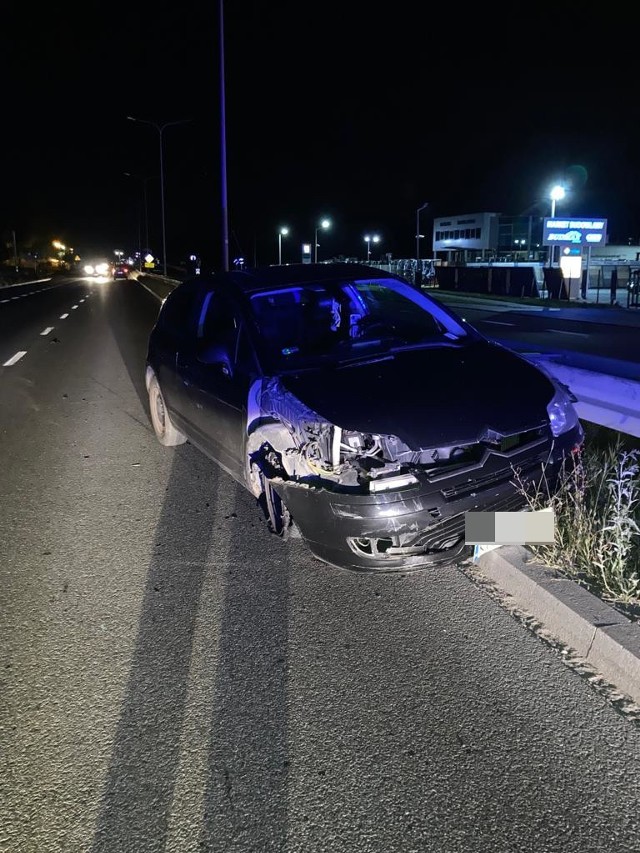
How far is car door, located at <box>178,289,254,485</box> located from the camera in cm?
477

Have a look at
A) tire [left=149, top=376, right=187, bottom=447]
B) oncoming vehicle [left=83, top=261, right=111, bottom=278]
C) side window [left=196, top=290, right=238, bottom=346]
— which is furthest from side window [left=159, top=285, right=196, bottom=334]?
oncoming vehicle [left=83, top=261, right=111, bottom=278]

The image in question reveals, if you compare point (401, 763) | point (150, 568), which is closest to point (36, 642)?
point (150, 568)

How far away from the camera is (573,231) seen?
33125 millimetres

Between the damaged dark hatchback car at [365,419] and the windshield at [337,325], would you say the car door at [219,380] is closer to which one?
the damaged dark hatchback car at [365,419]

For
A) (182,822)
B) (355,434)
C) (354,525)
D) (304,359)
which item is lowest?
(182,822)

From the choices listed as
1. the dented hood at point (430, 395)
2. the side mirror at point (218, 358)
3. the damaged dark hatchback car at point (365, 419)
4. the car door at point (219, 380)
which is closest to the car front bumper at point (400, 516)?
the damaged dark hatchback car at point (365, 419)

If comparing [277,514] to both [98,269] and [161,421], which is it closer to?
[161,421]

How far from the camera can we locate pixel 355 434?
151 inches

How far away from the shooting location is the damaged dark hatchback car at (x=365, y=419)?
371 centimetres

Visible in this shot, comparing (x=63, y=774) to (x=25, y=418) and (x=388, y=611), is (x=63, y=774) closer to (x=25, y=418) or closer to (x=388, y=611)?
(x=388, y=611)

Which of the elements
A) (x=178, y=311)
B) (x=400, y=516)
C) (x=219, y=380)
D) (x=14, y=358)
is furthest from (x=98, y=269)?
(x=400, y=516)

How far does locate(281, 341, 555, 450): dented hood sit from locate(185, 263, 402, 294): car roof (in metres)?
1.14

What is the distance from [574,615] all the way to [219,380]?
2.77 meters

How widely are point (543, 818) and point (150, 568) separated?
2.67 metres
